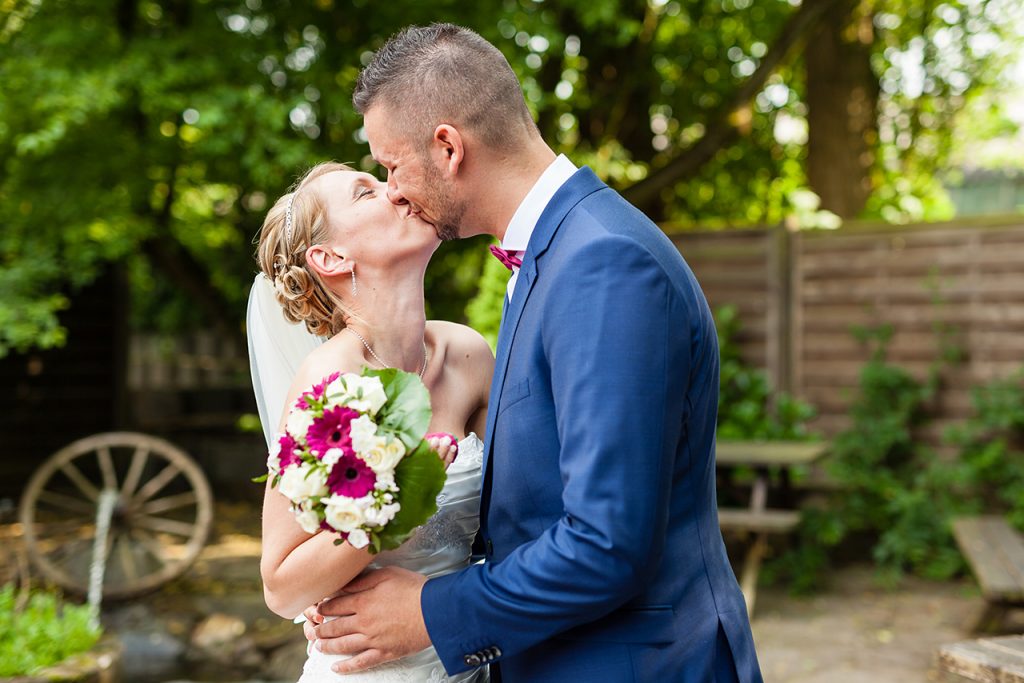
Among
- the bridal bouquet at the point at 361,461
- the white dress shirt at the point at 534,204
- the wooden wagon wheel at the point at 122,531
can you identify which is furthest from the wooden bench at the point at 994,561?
the wooden wagon wheel at the point at 122,531

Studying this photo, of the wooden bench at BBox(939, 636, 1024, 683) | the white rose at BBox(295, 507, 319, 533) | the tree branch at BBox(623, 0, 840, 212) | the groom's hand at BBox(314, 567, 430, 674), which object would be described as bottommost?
the wooden bench at BBox(939, 636, 1024, 683)

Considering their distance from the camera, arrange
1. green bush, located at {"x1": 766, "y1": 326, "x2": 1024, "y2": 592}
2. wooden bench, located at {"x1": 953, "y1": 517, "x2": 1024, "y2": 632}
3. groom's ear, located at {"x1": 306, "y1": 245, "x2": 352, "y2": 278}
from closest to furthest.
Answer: groom's ear, located at {"x1": 306, "y1": 245, "x2": 352, "y2": 278}
wooden bench, located at {"x1": 953, "y1": 517, "x2": 1024, "y2": 632}
green bush, located at {"x1": 766, "y1": 326, "x2": 1024, "y2": 592}

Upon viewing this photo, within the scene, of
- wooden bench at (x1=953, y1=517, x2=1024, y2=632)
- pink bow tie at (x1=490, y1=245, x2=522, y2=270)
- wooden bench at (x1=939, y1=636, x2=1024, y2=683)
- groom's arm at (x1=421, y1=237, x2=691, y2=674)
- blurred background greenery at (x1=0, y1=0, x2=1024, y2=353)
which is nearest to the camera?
groom's arm at (x1=421, y1=237, x2=691, y2=674)

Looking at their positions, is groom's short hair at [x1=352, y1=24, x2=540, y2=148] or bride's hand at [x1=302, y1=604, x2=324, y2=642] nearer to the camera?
groom's short hair at [x1=352, y1=24, x2=540, y2=148]

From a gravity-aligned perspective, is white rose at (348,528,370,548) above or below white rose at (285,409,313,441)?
below

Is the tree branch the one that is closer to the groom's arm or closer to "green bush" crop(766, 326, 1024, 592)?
"green bush" crop(766, 326, 1024, 592)

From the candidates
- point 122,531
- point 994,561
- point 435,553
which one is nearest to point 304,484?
point 435,553

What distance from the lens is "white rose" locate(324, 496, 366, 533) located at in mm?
1486

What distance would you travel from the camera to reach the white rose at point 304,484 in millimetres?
1496

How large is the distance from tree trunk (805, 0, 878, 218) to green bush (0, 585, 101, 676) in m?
7.32

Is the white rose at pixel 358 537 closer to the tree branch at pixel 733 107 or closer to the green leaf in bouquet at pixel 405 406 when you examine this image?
the green leaf in bouquet at pixel 405 406

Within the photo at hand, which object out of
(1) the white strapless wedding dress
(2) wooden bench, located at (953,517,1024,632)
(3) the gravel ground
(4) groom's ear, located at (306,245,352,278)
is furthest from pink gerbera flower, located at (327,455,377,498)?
(2) wooden bench, located at (953,517,1024,632)

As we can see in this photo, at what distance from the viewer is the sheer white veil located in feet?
7.79

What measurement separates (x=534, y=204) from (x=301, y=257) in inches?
24.8
